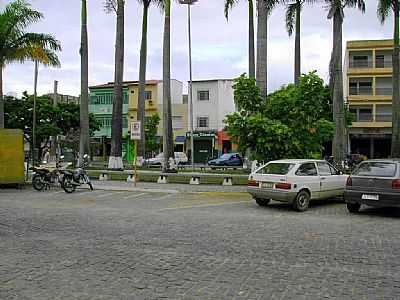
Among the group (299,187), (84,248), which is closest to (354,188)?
(299,187)

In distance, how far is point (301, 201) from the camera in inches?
575

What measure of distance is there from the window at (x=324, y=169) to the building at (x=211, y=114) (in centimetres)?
4015

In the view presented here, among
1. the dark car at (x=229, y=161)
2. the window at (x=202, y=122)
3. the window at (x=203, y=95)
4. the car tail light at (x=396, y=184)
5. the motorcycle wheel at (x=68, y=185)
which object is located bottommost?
the motorcycle wheel at (x=68, y=185)

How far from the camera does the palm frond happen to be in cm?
2837

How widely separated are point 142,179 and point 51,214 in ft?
37.6

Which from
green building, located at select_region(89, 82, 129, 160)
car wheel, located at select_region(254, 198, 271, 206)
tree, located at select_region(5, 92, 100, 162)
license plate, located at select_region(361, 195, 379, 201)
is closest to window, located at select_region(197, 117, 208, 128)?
green building, located at select_region(89, 82, 129, 160)

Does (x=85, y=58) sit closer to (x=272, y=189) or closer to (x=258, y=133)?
(x=258, y=133)

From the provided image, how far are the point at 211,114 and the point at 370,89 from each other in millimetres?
16976

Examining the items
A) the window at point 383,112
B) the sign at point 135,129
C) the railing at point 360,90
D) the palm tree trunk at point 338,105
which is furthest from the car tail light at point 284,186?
the railing at point 360,90

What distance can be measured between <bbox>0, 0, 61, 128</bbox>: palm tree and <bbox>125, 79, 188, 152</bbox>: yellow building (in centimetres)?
3217

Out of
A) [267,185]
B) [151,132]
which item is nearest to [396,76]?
[267,185]

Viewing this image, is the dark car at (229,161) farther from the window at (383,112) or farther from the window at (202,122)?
the window at (383,112)

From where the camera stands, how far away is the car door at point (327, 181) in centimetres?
1539

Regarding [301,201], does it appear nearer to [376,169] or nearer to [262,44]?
[376,169]
